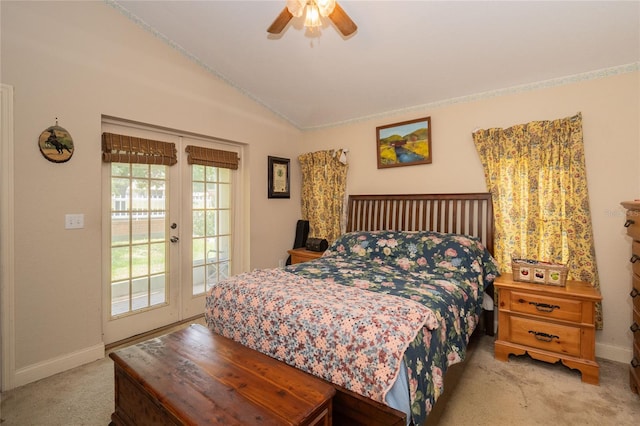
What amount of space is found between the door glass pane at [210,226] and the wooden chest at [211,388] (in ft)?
5.55

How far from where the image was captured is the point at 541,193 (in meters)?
2.71

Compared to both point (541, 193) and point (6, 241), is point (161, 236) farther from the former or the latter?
point (541, 193)

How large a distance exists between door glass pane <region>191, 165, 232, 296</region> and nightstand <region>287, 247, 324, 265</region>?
797mm

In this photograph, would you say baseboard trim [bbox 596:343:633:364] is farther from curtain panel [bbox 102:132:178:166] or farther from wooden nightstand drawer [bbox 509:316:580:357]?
curtain panel [bbox 102:132:178:166]

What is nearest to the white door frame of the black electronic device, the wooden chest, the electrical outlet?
the electrical outlet

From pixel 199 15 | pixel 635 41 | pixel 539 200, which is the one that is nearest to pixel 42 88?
pixel 199 15

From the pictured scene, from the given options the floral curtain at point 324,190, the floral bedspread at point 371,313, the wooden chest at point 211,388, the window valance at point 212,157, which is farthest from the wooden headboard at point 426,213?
the wooden chest at point 211,388

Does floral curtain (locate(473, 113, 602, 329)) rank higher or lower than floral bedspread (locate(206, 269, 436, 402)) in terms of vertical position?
higher

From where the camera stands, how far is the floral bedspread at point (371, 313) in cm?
143

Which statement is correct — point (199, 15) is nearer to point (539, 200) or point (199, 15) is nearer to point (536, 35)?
point (536, 35)

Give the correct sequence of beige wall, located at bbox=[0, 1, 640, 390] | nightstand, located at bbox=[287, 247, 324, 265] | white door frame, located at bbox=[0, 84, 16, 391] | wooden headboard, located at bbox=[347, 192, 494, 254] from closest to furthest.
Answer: white door frame, located at bbox=[0, 84, 16, 391], beige wall, located at bbox=[0, 1, 640, 390], wooden headboard, located at bbox=[347, 192, 494, 254], nightstand, located at bbox=[287, 247, 324, 265]

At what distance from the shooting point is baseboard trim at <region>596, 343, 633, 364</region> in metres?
2.45

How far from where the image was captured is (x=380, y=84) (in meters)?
3.19

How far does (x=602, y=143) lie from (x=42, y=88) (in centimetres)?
440
